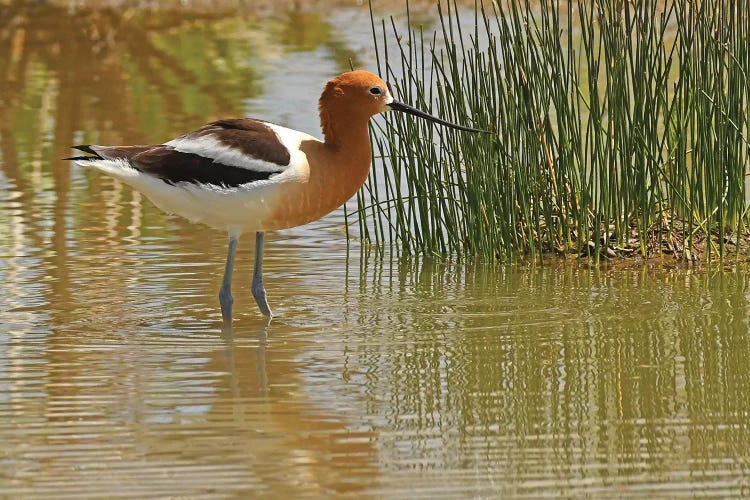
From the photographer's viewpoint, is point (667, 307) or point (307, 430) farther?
point (667, 307)

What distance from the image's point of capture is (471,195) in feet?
24.2

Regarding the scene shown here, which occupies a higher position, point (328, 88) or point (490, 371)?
point (328, 88)

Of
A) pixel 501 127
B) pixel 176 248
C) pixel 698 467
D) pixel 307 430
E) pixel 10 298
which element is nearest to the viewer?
pixel 698 467

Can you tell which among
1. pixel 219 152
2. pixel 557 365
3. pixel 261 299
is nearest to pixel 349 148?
pixel 219 152

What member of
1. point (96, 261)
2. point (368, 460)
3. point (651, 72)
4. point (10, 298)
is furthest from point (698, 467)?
point (96, 261)

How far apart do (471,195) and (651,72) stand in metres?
1.04

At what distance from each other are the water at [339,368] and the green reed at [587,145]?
0.23m

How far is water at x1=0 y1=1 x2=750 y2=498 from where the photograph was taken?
4.26 meters

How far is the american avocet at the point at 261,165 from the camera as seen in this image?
6035 millimetres

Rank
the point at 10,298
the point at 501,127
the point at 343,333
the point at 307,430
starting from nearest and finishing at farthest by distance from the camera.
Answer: the point at 307,430
the point at 343,333
the point at 10,298
the point at 501,127

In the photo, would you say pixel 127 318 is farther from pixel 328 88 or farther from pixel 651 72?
pixel 651 72

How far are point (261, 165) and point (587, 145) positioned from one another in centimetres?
202

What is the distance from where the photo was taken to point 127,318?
251 inches

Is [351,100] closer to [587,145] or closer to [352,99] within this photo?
[352,99]
